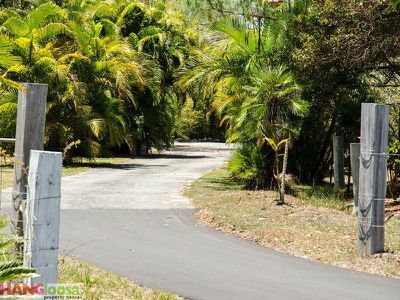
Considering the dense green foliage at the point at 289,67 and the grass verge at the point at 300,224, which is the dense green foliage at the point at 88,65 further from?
the grass verge at the point at 300,224

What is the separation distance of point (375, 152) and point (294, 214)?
3245 millimetres

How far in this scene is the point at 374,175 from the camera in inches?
327

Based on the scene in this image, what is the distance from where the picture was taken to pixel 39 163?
390cm

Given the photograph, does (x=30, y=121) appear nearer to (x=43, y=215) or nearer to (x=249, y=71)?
(x=43, y=215)

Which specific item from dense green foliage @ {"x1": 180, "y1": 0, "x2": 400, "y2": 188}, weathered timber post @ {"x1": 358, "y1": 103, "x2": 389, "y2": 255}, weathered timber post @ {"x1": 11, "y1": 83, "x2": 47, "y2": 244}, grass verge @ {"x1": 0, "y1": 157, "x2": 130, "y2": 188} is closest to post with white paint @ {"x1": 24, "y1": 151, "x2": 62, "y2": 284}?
weathered timber post @ {"x1": 11, "y1": 83, "x2": 47, "y2": 244}

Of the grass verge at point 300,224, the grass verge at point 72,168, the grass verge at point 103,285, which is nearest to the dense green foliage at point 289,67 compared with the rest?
the grass verge at point 300,224

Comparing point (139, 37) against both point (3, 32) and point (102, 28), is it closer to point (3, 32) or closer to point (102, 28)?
point (102, 28)

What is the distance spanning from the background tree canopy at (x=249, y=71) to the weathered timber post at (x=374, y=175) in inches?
179

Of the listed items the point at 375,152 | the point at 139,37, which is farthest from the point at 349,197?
the point at 139,37

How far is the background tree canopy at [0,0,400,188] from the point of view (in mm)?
13320

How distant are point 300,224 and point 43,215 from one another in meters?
7.22

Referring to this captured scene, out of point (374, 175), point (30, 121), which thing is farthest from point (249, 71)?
point (30, 121)

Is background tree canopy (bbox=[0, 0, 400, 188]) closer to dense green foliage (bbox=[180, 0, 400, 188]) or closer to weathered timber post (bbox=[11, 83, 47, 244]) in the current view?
dense green foliage (bbox=[180, 0, 400, 188])

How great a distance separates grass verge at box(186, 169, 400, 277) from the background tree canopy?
133 centimetres
